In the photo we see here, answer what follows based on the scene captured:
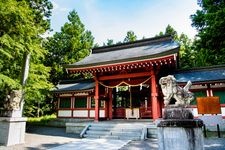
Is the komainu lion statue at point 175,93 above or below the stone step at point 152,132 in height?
above

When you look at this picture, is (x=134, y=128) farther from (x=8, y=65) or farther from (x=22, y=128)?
Result: (x=8, y=65)

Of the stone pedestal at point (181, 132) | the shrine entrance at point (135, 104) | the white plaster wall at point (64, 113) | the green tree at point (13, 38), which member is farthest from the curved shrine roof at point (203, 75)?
the green tree at point (13, 38)

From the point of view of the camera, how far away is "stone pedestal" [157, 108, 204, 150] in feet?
15.9

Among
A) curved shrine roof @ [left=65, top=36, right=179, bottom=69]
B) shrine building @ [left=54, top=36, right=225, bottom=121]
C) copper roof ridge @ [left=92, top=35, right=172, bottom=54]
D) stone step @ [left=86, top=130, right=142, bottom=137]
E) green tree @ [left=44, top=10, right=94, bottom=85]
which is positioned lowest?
stone step @ [left=86, top=130, right=142, bottom=137]

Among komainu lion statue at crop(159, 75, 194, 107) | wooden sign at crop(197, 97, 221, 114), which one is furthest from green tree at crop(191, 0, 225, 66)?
komainu lion statue at crop(159, 75, 194, 107)

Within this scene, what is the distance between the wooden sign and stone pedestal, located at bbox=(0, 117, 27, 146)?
30.4ft

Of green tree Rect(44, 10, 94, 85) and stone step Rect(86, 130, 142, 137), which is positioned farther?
green tree Rect(44, 10, 94, 85)

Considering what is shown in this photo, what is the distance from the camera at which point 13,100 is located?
29.6ft

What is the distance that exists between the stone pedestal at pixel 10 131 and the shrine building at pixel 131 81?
5399 mm

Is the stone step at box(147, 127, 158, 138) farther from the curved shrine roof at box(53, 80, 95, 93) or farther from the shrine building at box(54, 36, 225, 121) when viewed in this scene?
the curved shrine roof at box(53, 80, 95, 93)

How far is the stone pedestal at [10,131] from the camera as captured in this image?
28.7 feet

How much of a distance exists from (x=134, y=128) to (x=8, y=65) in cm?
783

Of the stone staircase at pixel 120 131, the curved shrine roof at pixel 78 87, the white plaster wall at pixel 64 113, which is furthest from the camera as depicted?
the white plaster wall at pixel 64 113

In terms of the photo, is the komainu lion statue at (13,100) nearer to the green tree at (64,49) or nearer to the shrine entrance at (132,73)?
the shrine entrance at (132,73)
